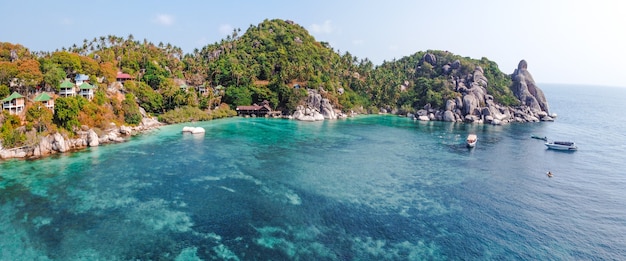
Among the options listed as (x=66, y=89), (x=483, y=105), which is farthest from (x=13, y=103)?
(x=483, y=105)

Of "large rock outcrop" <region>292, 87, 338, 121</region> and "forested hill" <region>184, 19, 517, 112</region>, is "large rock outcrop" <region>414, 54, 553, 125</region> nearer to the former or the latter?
"forested hill" <region>184, 19, 517, 112</region>

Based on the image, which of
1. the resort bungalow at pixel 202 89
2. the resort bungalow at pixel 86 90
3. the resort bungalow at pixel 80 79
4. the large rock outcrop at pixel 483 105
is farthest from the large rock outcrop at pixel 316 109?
the resort bungalow at pixel 80 79

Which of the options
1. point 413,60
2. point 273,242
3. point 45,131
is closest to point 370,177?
point 273,242

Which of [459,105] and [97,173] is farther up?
[459,105]

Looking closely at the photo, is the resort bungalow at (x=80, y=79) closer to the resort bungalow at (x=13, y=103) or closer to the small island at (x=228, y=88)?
A: the small island at (x=228, y=88)

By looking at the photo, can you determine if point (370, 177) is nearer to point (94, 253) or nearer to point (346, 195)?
point (346, 195)

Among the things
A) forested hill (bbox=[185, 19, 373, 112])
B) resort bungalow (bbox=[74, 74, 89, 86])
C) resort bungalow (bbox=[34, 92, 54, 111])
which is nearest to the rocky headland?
forested hill (bbox=[185, 19, 373, 112])
